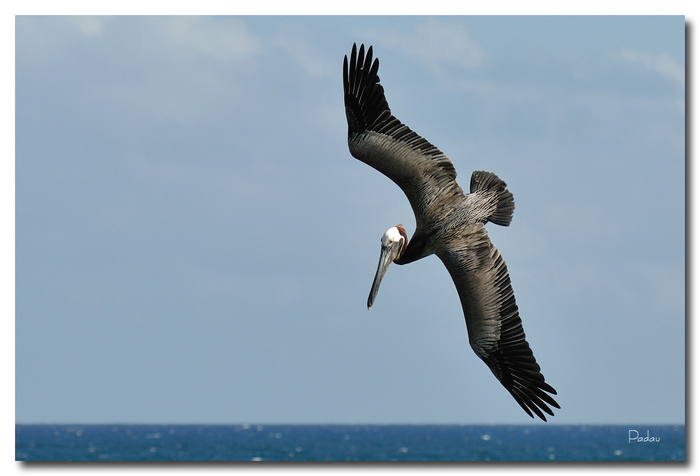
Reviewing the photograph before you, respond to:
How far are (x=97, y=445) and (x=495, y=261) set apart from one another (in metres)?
61.5

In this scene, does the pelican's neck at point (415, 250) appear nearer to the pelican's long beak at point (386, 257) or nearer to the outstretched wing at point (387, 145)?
the pelican's long beak at point (386, 257)

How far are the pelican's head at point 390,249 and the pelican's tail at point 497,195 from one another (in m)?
0.77

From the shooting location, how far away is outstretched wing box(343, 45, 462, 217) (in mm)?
9273

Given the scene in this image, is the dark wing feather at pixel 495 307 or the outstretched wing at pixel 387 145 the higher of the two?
the outstretched wing at pixel 387 145

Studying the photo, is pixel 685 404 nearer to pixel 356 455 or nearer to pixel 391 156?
pixel 391 156

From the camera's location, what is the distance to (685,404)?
412 inches

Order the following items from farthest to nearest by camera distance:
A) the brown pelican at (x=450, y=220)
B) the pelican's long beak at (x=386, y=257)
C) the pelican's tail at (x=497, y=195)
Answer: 1. the pelican's tail at (x=497, y=195)
2. the brown pelican at (x=450, y=220)
3. the pelican's long beak at (x=386, y=257)

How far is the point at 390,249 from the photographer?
9.36 metres

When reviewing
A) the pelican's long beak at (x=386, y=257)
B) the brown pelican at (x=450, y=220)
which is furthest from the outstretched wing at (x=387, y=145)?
the pelican's long beak at (x=386, y=257)

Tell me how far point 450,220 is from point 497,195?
1.69 feet

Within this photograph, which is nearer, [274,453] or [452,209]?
[452,209]

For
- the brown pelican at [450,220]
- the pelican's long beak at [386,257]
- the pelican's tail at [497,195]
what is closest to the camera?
the pelican's long beak at [386,257]

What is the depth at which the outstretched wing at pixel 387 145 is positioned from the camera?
30.4ft
